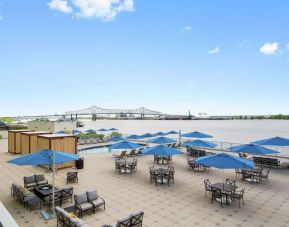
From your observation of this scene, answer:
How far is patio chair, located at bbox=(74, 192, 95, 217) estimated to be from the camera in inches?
345

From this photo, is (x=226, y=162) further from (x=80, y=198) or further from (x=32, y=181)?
(x=32, y=181)

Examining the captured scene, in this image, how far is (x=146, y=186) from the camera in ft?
41.0

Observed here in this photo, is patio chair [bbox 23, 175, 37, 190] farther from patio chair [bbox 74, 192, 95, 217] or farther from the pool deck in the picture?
patio chair [bbox 74, 192, 95, 217]

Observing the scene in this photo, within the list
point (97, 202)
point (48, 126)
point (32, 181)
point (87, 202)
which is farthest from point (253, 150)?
point (48, 126)

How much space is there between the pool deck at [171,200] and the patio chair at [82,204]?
25 centimetres

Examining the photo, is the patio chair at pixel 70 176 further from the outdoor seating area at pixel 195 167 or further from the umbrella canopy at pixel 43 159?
the outdoor seating area at pixel 195 167

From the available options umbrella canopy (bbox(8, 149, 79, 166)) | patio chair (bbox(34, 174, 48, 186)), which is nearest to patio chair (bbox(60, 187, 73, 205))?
umbrella canopy (bbox(8, 149, 79, 166))

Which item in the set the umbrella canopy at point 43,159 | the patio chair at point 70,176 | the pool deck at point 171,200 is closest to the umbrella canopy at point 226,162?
the pool deck at point 171,200

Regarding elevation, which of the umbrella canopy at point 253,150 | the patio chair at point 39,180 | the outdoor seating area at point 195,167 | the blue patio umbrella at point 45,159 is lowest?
the outdoor seating area at point 195,167

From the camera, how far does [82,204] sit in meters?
9.01

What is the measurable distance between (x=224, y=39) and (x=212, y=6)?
859 centimetres

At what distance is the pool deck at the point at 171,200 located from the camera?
852 cm

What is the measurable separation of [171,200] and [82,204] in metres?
3.83

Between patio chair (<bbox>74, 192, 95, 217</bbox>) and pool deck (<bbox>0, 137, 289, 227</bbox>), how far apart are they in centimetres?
25
